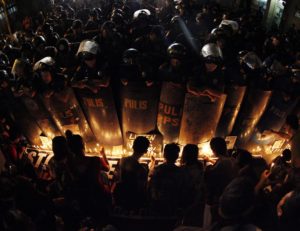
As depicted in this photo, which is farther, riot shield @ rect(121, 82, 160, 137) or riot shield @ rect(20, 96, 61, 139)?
riot shield @ rect(20, 96, 61, 139)

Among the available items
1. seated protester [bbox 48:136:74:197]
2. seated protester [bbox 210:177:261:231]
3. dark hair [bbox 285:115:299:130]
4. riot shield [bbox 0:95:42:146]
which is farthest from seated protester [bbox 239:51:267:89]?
riot shield [bbox 0:95:42:146]

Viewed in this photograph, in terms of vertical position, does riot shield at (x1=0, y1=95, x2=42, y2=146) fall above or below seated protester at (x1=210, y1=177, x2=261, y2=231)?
below

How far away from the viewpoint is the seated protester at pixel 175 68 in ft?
18.6

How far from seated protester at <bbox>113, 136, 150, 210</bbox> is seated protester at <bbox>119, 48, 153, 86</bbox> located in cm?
148

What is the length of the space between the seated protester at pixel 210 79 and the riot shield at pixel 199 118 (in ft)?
0.45

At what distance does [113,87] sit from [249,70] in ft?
9.83

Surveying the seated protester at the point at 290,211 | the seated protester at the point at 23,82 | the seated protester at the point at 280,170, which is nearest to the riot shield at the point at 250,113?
the seated protester at the point at 280,170

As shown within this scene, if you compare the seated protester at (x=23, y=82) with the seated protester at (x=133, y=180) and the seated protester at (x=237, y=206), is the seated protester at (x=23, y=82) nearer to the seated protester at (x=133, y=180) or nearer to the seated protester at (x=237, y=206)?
the seated protester at (x=133, y=180)

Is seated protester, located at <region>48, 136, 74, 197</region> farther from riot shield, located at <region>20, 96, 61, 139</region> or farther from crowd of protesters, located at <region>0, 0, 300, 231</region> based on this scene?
riot shield, located at <region>20, 96, 61, 139</region>

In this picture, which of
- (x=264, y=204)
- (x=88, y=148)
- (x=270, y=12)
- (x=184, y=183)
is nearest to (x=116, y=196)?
(x=184, y=183)

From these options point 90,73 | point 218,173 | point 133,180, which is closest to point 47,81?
point 90,73

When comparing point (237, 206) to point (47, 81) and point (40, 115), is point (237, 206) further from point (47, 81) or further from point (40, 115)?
point (40, 115)

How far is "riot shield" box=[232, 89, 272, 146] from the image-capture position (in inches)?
237

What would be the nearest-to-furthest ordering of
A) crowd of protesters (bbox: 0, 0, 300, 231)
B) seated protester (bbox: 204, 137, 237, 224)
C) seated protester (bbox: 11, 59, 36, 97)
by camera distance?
1. crowd of protesters (bbox: 0, 0, 300, 231)
2. seated protester (bbox: 204, 137, 237, 224)
3. seated protester (bbox: 11, 59, 36, 97)
